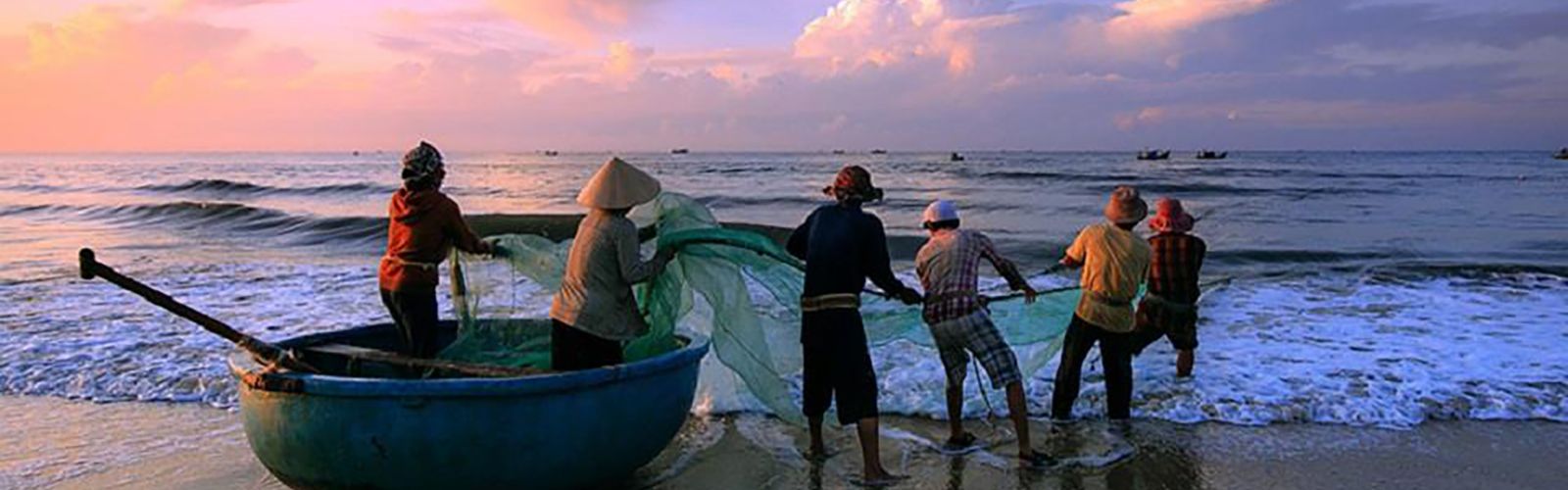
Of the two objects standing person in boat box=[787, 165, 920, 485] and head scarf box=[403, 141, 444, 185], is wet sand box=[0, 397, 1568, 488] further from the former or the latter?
head scarf box=[403, 141, 444, 185]

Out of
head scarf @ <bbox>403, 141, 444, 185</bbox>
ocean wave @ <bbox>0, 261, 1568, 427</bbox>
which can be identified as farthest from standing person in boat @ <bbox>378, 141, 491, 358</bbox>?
ocean wave @ <bbox>0, 261, 1568, 427</bbox>

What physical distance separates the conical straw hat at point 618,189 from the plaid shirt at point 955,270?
139 cm

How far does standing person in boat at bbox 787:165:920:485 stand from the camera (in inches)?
189

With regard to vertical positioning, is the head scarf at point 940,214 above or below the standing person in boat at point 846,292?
above

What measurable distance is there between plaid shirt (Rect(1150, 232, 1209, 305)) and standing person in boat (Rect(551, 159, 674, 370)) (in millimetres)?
3421

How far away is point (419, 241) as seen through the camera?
16.4 ft

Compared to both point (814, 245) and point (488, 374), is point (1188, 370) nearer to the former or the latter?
point (814, 245)

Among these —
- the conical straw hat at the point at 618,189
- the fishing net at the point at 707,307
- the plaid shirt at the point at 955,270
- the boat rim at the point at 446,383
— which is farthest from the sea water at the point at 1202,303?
the boat rim at the point at 446,383

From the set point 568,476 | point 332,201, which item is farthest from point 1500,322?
point 332,201

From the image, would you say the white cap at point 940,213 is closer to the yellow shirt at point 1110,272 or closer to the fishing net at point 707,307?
the fishing net at point 707,307

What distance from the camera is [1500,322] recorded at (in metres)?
9.72

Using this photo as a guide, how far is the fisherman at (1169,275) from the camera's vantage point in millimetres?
6504

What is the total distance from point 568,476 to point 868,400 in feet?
4.59

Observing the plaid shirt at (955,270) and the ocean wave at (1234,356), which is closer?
the plaid shirt at (955,270)
